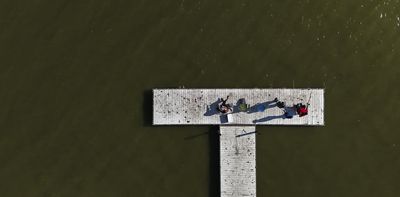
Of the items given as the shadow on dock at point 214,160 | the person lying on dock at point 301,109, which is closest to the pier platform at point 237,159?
the shadow on dock at point 214,160

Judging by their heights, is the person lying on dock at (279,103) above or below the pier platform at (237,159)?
above

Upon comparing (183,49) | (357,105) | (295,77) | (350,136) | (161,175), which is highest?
(183,49)

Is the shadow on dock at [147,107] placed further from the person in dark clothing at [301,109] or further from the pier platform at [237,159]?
the person in dark clothing at [301,109]

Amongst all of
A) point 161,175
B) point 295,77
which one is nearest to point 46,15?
point 161,175

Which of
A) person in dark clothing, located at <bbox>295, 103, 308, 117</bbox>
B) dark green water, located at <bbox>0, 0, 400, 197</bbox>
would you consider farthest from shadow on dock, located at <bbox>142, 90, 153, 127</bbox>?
person in dark clothing, located at <bbox>295, 103, 308, 117</bbox>

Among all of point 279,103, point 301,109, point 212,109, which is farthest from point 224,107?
point 301,109

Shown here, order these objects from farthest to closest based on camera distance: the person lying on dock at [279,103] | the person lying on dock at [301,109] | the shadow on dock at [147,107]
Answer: the shadow on dock at [147,107], the person lying on dock at [279,103], the person lying on dock at [301,109]

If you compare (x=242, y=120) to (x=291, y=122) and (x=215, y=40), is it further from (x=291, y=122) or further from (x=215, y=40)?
(x=215, y=40)
